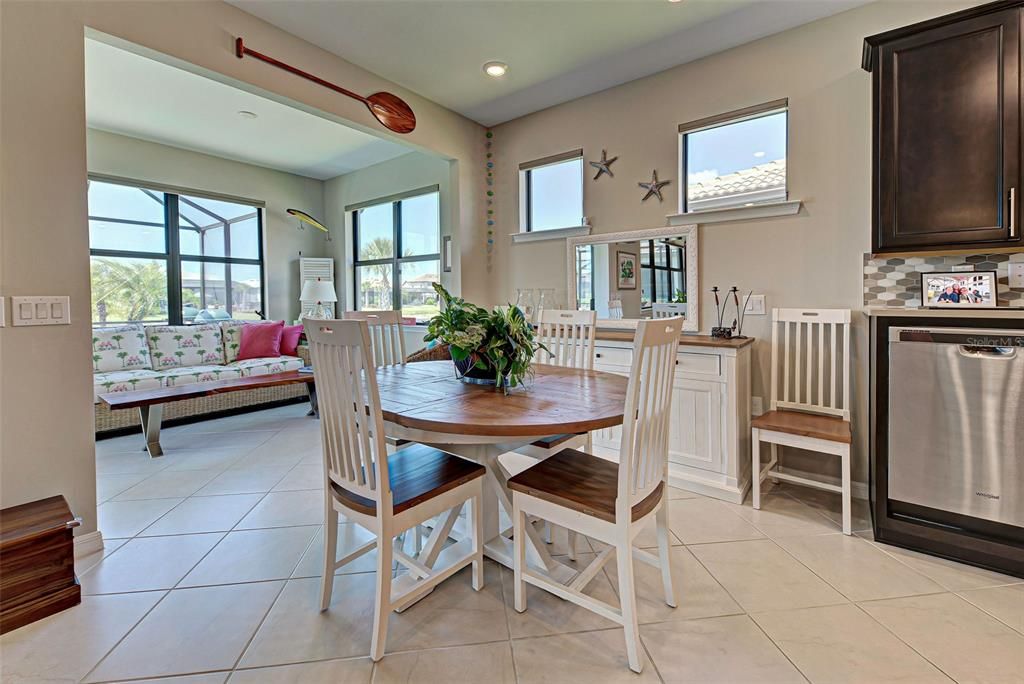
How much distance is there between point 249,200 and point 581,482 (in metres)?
5.85

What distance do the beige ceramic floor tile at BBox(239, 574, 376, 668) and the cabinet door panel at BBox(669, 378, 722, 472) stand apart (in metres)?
1.86

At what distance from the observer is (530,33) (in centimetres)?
282

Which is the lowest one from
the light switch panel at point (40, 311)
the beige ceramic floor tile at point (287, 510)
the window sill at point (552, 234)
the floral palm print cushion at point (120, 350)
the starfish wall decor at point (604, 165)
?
the beige ceramic floor tile at point (287, 510)

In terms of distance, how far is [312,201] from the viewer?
6.34 m

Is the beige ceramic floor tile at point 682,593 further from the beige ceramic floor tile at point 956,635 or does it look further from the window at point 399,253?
the window at point 399,253

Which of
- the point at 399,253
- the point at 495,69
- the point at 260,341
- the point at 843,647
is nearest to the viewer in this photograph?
the point at 843,647

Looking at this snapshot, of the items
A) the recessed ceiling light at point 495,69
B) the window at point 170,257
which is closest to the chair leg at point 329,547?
the recessed ceiling light at point 495,69

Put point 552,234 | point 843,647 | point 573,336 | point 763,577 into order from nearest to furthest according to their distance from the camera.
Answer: point 843,647
point 763,577
point 573,336
point 552,234

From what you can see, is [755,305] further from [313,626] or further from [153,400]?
[153,400]

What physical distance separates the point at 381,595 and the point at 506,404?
0.71 m

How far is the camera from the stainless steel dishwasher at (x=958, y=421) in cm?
181

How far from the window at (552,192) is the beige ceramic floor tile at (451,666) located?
9.85 ft

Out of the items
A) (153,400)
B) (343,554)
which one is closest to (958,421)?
(343,554)

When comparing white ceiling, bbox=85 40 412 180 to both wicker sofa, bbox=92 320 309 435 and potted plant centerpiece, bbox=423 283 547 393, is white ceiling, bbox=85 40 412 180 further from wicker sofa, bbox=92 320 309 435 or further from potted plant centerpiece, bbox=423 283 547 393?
potted plant centerpiece, bbox=423 283 547 393
